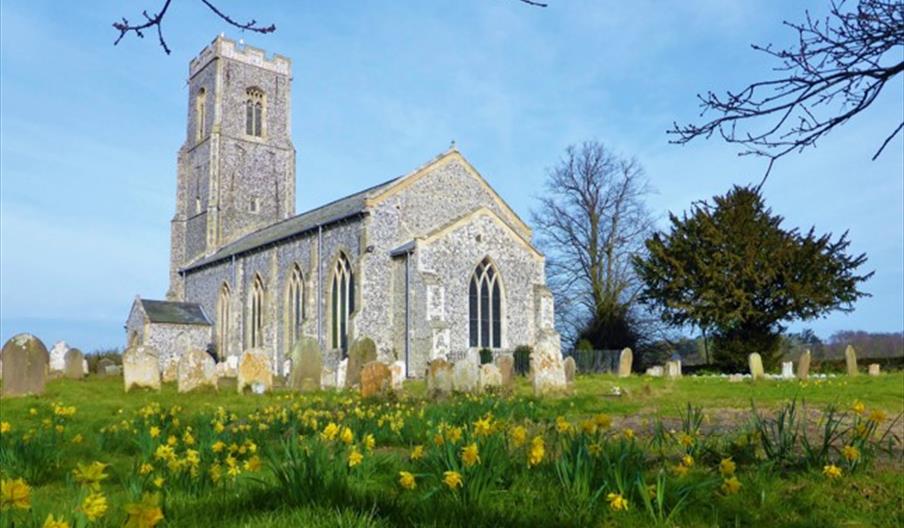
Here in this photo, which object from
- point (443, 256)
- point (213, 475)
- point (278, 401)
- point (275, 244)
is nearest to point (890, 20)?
point (213, 475)

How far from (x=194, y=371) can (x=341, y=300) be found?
12.1m

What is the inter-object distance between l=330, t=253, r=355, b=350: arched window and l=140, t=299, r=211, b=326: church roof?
10747mm

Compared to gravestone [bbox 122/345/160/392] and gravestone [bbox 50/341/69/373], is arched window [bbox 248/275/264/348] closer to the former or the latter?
gravestone [bbox 50/341/69/373]

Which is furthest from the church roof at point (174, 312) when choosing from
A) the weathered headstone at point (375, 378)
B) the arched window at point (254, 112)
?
the weathered headstone at point (375, 378)

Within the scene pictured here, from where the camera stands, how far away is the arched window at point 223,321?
3441 centimetres

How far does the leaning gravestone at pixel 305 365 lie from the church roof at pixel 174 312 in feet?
59.9

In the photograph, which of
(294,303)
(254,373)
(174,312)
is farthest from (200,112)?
(254,373)

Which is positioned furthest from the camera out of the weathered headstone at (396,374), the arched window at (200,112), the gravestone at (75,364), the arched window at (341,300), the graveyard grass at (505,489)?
the arched window at (200,112)

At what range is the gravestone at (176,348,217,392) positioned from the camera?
1467 centimetres

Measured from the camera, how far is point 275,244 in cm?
3084

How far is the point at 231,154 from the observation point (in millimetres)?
39125

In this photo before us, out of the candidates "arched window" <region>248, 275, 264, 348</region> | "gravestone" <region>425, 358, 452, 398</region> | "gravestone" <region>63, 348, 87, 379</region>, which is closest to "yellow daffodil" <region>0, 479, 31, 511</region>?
"gravestone" <region>425, 358, 452, 398</region>

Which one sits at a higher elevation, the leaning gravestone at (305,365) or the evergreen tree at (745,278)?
the evergreen tree at (745,278)

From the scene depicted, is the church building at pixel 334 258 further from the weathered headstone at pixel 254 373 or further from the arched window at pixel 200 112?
the weathered headstone at pixel 254 373
